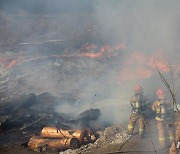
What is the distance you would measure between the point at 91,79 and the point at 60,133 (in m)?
7.12

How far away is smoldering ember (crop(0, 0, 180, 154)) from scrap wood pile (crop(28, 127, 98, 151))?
0.12ft

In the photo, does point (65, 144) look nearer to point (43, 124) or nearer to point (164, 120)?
point (43, 124)

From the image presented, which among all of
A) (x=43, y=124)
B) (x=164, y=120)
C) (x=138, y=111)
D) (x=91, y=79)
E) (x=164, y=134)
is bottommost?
(x=164, y=134)

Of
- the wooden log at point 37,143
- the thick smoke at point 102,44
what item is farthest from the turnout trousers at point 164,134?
the wooden log at point 37,143

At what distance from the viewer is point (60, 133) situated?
10430mm

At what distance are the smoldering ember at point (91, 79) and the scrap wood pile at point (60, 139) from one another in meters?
0.04

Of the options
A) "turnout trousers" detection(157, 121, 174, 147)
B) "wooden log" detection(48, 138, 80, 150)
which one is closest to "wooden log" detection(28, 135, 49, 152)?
"wooden log" detection(48, 138, 80, 150)

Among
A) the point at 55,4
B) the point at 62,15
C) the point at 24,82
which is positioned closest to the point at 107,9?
the point at 62,15

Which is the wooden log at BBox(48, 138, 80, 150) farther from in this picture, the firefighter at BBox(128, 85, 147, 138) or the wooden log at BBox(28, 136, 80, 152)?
the firefighter at BBox(128, 85, 147, 138)

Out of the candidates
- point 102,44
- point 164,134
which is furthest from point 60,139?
point 102,44

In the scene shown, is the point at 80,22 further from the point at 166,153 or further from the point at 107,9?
the point at 166,153

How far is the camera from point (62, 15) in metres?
32.1

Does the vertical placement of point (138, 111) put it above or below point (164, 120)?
above

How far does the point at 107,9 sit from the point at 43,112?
18.4 m
